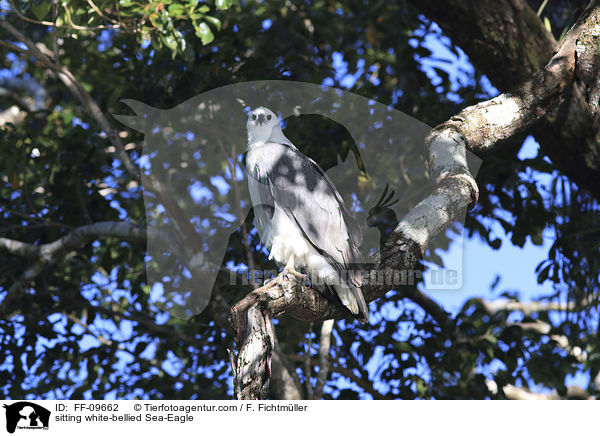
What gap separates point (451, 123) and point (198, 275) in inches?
101

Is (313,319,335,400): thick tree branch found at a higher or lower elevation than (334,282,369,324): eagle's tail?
lower

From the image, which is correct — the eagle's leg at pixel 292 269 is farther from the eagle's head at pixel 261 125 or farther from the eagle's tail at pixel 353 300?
the eagle's head at pixel 261 125

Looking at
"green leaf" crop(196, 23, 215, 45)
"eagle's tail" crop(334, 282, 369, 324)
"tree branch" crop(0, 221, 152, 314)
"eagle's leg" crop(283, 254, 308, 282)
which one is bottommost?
"eagle's tail" crop(334, 282, 369, 324)

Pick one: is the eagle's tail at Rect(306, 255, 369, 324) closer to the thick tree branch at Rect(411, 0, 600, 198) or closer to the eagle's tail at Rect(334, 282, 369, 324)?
the eagle's tail at Rect(334, 282, 369, 324)

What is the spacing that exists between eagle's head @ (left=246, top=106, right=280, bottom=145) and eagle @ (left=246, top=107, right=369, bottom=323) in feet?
0.33

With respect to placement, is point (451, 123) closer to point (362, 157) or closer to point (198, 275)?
point (362, 157)
